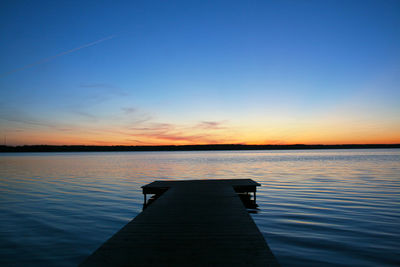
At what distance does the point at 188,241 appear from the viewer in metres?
5.36

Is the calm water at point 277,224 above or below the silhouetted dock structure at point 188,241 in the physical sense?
below

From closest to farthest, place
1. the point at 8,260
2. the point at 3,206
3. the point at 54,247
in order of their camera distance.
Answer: the point at 8,260 → the point at 54,247 → the point at 3,206

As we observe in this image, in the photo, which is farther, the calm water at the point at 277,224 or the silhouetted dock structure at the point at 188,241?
the calm water at the point at 277,224

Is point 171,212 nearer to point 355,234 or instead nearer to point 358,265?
point 358,265

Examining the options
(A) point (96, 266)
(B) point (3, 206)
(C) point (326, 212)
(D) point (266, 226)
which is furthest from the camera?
(B) point (3, 206)

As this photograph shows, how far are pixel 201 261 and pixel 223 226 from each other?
A: 2036 mm

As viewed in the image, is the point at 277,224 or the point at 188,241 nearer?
the point at 188,241

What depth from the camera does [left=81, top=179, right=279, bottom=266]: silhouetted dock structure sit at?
437 cm

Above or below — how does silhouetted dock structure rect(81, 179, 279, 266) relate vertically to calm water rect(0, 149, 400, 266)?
above

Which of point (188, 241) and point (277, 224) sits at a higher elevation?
point (188, 241)

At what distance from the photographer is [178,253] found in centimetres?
473

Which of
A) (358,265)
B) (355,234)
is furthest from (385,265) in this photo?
(355,234)

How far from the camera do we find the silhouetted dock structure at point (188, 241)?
14.3 feet

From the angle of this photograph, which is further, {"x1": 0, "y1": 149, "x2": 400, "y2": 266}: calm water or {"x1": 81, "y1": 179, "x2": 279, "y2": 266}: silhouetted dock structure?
{"x1": 0, "y1": 149, "x2": 400, "y2": 266}: calm water
